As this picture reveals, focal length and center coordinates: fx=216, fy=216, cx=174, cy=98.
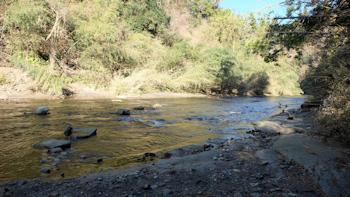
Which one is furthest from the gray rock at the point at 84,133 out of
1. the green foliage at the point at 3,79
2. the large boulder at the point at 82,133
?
the green foliage at the point at 3,79

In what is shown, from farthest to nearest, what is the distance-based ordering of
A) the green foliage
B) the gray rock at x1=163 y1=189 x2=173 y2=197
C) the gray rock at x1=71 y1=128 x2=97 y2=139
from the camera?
the green foliage
the gray rock at x1=71 y1=128 x2=97 y2=139
the gray rock at x1=163 y1=189 x2=173 y2=197

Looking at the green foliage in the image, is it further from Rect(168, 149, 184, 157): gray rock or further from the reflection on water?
Rect(168, 149, 184, 157): gray rock

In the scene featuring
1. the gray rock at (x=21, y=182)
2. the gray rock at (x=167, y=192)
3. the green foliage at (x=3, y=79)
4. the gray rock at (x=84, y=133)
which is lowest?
the gray rock at (x=21, y=182)

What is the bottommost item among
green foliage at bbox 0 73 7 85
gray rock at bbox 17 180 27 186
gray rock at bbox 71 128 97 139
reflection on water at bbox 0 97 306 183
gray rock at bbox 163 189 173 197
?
reflection on water at bbox 0 97 306 183

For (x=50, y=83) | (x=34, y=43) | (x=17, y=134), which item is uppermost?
(x=34, y=43)

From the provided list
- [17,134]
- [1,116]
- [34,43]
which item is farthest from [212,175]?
[34,43]

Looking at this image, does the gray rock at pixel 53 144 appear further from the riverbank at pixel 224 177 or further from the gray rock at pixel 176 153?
the gray rock at pixel 176 153

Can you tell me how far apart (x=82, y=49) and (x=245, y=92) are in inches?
736

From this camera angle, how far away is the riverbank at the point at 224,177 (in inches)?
104

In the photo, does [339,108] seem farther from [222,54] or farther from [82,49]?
[222,54]

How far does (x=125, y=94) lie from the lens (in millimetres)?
16875

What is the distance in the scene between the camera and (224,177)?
10.1 feet

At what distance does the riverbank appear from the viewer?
8.64 ft

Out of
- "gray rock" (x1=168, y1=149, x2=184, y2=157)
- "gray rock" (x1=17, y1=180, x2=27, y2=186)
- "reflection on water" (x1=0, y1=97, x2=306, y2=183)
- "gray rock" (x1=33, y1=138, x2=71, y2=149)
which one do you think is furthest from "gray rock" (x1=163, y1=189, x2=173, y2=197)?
"gray rock" (x1=33, y1=138, x2=71, y2=149)
